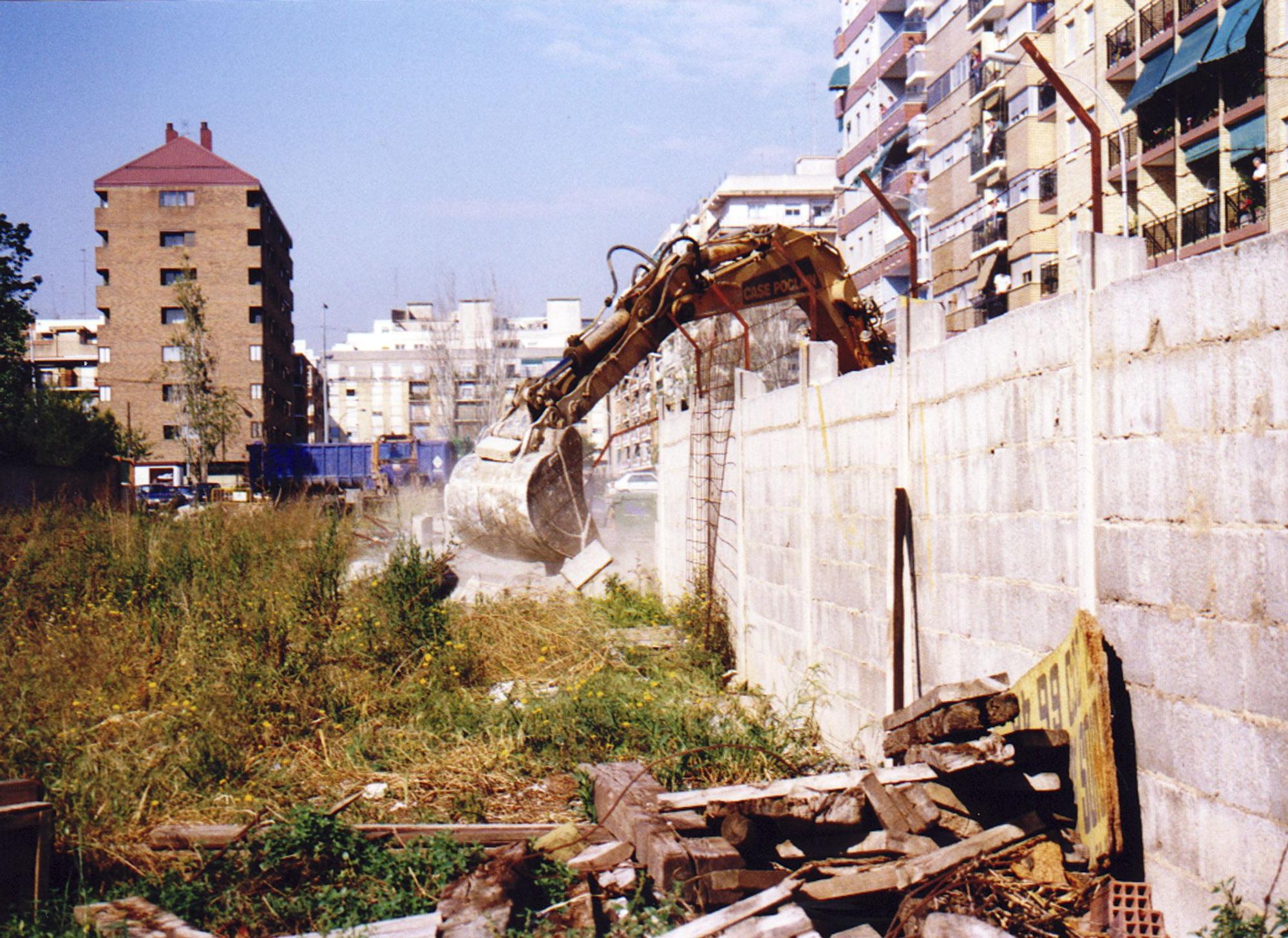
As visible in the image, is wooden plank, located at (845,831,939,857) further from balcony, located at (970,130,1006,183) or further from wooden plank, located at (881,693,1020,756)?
balcony, located at (970,130,1006,183)

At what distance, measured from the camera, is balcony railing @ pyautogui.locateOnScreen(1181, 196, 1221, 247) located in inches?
1113

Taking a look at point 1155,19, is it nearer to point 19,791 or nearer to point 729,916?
point 729,916

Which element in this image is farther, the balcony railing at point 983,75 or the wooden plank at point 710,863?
the balcony railing at point 983,75

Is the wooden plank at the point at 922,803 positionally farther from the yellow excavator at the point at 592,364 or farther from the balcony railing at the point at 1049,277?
the balcony railing at the point at 1049,277

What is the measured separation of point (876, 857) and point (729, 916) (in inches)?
34.4

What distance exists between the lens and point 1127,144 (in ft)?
106

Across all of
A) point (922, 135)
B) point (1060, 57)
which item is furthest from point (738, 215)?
point (1060, 57)

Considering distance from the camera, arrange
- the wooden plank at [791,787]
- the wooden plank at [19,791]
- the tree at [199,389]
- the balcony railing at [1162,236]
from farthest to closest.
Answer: the tree at [199,389]
the balcony railing at [1162,236]
the wooden plank at [19,791]
the wooden plank at [791,787]

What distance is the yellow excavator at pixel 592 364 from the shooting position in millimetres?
12523

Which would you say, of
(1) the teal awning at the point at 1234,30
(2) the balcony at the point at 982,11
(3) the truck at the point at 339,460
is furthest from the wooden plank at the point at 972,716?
(3) the truck at the point at 339,460

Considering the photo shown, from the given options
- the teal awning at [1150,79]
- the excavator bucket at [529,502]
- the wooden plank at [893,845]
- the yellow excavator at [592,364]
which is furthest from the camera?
the teal awning at [1150,79]

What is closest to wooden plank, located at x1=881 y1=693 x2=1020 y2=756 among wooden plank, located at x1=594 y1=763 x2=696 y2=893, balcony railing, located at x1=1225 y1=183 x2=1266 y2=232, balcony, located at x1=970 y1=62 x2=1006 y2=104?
wooden plank, located at x1=594 y1=763 x2=696 y2=893

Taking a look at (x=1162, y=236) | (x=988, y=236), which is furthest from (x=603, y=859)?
(x=988, y=236)

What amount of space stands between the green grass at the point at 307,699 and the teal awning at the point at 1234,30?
20.9m
